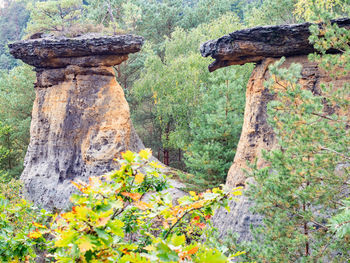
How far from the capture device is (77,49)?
12.9m

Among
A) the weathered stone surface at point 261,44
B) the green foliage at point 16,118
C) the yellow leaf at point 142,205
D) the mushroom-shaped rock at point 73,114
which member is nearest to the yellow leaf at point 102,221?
the yellow leaf at point 142,205

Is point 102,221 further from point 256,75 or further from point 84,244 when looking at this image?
point 256,75

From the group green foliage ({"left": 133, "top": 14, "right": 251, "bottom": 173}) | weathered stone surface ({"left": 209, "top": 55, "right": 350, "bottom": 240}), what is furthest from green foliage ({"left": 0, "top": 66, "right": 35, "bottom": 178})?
weathered stone surface ({"left": 209, "top": 55, "right": 350, "bottom": 240})

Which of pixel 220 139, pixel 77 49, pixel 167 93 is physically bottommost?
pixel 220 139

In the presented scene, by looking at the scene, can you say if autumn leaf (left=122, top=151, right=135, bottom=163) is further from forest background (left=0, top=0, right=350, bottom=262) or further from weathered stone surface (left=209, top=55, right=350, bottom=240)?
weathered stone surface (left=209, top=55, right=350, bottom=240)

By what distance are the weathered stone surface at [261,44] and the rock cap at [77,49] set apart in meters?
3.87

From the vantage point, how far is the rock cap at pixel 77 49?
12.5 m

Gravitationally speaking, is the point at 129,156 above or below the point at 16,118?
below

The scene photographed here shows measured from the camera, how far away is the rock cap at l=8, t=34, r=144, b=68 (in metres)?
12.5

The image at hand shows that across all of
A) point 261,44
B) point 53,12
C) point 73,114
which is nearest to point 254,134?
point 261,44

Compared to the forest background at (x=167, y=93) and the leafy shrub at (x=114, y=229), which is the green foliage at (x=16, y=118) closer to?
the forest background at (x=167, y=93)

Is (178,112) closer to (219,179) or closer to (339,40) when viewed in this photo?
(219,179)

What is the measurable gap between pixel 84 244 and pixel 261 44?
8.27m

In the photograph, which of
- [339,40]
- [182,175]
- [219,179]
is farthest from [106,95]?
[339,40]
